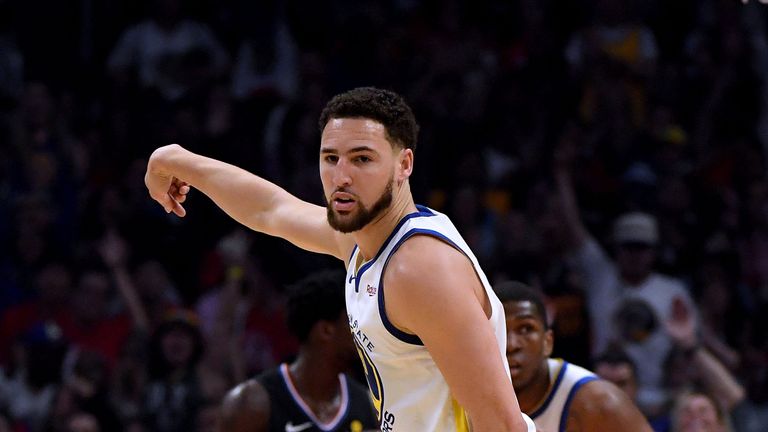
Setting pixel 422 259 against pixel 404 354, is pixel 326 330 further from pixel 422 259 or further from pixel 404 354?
pixel 422 259

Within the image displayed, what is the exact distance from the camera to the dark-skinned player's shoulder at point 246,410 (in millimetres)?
4906

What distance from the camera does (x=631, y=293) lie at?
7562mm

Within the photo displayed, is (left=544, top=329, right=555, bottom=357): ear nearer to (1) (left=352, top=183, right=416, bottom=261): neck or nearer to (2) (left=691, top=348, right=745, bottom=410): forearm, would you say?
(1) (left=352, top=183, right=416, bottom=261): neck

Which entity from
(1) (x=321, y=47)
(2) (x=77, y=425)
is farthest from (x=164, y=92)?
(2) (x=77, y=425)

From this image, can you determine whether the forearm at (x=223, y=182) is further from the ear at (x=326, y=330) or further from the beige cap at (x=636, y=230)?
the beige cap at (x=636, y=230)

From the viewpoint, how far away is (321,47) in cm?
968

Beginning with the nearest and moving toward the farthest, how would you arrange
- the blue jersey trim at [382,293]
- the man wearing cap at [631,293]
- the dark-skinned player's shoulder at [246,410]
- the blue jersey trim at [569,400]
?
1. the blue jersey trim at [382,293]
2. the blue jersey trim at [569,400]
3. the dark-skinned player's shoulder at [246,410]
4. the man wearing cap at [631,293]

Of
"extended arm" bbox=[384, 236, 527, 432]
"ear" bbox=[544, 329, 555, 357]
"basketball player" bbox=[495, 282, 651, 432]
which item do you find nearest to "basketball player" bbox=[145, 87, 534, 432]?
"extended arm" bbox=[384, 236, 527, 432]

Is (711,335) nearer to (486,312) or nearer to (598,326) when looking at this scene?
(598,326)

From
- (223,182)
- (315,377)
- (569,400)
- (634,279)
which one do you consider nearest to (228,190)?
(223,182)

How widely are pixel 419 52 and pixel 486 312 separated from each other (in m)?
6.26

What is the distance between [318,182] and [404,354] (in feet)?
17.1

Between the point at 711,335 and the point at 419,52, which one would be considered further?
the point at 419,52

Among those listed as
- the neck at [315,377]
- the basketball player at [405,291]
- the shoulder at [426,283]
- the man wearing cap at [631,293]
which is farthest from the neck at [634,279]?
the shoulder at [426,283]
